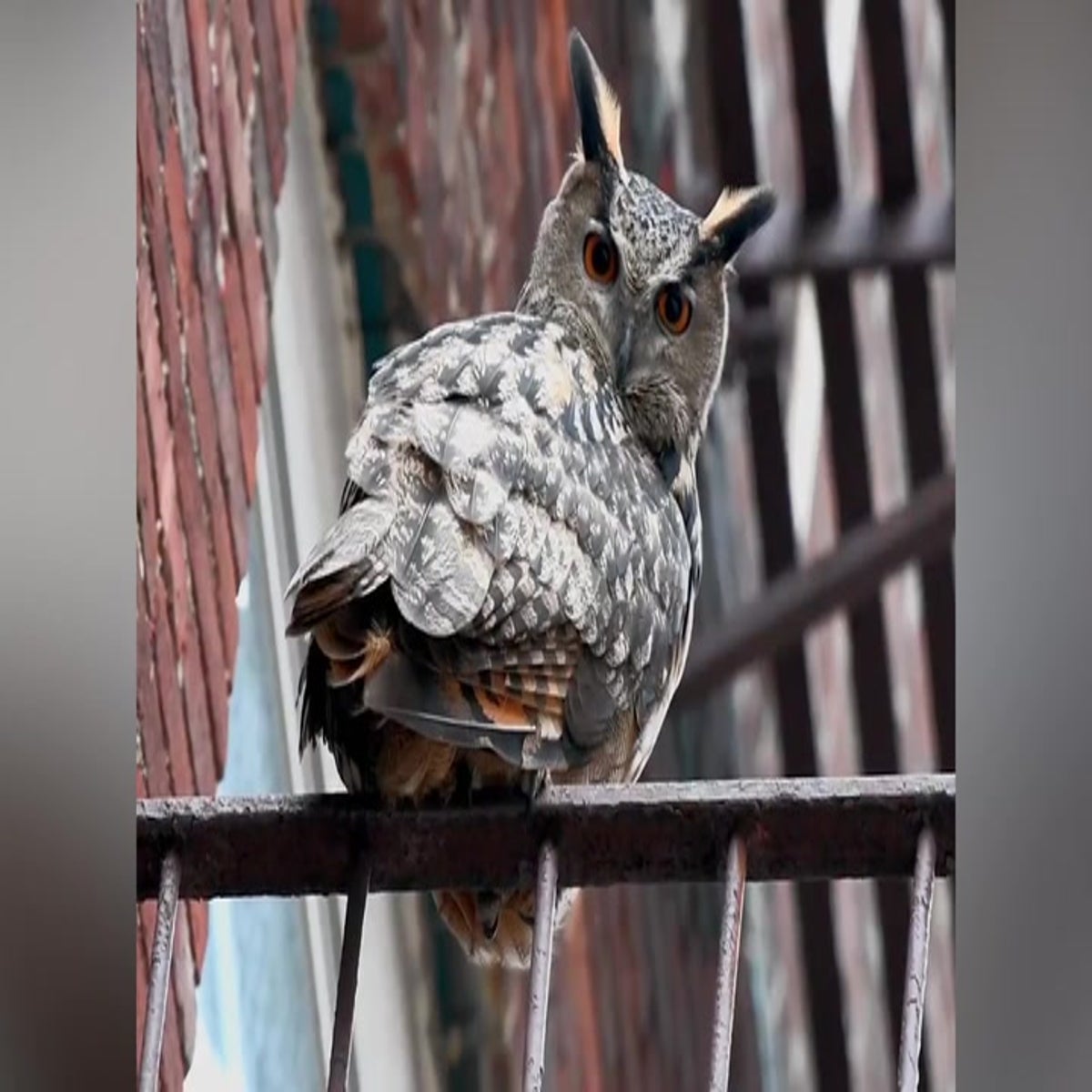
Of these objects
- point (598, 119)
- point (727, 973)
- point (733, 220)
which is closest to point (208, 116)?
point (598, 119)

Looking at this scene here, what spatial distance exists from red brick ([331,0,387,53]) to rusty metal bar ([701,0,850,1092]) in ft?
0.81

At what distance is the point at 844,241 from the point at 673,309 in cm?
14

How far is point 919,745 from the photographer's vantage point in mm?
1501

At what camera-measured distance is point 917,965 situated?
1269 millimetres

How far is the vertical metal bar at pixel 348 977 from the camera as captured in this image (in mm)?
1300

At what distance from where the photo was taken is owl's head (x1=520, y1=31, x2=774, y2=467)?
162 cm

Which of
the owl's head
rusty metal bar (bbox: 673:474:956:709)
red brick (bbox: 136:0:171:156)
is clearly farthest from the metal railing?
red brick (bbox: 136:0:171:156)
